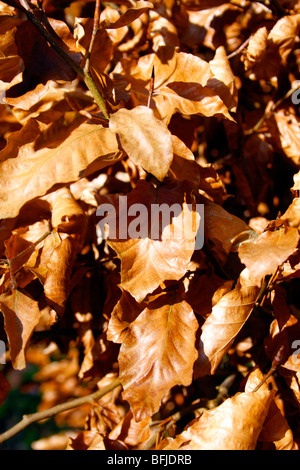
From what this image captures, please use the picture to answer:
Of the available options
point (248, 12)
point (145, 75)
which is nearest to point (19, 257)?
point (145, 75)

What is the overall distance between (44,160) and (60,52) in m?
0.17

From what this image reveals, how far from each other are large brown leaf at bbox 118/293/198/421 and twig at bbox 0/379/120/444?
0.38 meters

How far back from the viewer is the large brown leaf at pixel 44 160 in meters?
0.61

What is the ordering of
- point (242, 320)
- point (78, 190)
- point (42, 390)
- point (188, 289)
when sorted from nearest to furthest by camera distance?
point (242, 320)
point (188, 289)
point (78, 190)
point (42, 390)

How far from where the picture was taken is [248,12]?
1.11m

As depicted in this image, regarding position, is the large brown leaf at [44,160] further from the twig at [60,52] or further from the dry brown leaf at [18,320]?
the dry brown leaf at [18,320]

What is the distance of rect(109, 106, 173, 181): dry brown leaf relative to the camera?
55cm

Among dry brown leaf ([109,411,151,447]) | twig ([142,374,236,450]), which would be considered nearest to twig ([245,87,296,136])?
twig ([142,374,236,450])

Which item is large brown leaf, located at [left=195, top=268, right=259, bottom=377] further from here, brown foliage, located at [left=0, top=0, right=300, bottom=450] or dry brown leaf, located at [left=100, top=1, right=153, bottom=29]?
dry brown leaf, located at [left=100, top=1, right=153, bottom=29]

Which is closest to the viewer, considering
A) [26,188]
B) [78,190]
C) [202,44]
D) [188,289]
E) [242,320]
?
[26,188]

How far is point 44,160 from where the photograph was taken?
630 mm

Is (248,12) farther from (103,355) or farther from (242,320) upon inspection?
(103,355)

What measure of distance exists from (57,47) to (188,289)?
1.59ft

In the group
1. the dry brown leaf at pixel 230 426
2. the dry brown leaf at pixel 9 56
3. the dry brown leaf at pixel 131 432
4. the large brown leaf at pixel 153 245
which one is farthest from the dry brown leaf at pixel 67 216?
the dry brown leaf at pixel 131 432
